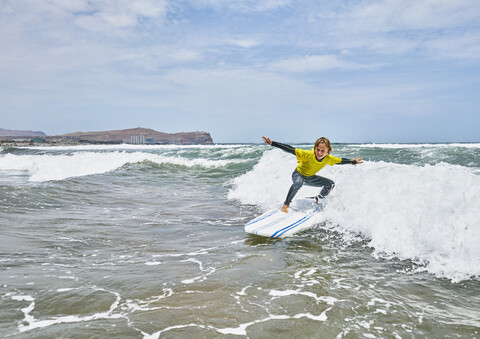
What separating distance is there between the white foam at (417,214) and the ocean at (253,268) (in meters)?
0.03

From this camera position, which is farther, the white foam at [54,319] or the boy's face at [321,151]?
the boy's face at [321,151]

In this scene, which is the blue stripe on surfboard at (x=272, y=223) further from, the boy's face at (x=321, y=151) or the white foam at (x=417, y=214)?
the boy's face at (x=321, y=151)

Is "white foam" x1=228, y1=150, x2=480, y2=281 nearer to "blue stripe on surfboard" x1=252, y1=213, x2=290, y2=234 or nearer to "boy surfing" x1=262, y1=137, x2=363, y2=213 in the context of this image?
"boy surfing" x1=262, y1=137, x2=363, y2=213

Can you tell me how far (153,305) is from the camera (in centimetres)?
365

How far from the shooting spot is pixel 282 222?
7.16m

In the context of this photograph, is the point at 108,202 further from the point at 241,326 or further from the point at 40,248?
the point at 241,326

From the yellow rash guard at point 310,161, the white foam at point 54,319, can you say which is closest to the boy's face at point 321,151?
the yellow rash guard at point 310,161

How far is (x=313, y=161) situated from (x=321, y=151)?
34 centimetres

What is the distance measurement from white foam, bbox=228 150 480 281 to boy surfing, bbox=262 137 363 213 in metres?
0.69

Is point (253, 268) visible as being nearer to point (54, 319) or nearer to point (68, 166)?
point (54, 319)

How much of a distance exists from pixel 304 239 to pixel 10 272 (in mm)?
4743

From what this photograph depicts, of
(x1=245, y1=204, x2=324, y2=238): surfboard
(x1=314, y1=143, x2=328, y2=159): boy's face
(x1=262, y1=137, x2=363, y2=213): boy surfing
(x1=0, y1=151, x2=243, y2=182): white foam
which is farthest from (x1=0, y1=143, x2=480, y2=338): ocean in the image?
(x1=0, y1=151, x2=243, y2=182): white foam

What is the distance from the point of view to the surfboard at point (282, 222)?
22.4 ft

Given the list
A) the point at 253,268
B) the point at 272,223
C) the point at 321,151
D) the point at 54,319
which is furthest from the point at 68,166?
the point at 54,319
